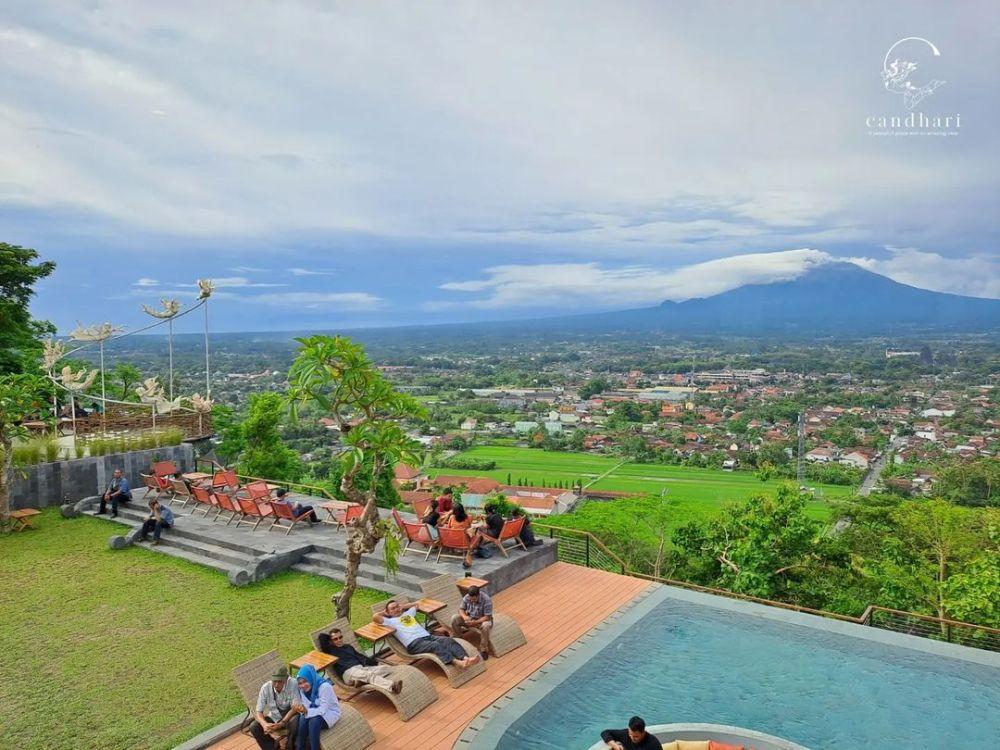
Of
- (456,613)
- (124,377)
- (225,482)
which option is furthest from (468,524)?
(124,377)

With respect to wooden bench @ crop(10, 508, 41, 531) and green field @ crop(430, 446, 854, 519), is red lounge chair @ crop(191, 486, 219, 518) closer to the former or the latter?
wooden bench @ crop(10, 508, 41, 531)

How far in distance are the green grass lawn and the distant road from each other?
137ft

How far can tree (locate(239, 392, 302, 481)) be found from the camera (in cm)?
1914

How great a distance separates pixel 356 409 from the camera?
23.9ft

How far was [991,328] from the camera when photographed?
196 m

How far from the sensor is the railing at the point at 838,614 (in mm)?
8539

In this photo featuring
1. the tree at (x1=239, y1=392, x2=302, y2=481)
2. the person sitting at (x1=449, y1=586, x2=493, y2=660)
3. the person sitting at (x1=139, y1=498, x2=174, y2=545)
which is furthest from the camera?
the tree at (x1=239, y1=392, x2=302, y2=481)

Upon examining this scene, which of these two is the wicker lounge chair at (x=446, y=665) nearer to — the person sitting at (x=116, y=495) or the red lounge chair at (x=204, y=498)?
the red lounge chair at (x=204, y=498)

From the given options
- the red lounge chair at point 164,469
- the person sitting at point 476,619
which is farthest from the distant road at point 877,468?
the person sitting at point 476,619

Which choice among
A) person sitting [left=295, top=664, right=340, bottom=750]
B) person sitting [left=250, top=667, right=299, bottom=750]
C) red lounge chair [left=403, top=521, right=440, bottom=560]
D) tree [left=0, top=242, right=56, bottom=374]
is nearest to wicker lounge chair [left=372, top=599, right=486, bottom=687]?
person sitting [left=295, top=664, right=340, bottom=750]

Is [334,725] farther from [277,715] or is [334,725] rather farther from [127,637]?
[127,637]

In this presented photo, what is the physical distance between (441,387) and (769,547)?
90954 millimetres

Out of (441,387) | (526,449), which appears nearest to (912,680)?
(526,449)

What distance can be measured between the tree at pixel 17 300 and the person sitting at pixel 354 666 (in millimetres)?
17636
